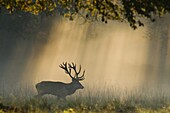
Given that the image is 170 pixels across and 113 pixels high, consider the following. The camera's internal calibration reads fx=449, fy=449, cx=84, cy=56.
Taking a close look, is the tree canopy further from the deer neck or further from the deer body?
the deer neck

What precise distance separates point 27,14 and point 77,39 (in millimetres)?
39236

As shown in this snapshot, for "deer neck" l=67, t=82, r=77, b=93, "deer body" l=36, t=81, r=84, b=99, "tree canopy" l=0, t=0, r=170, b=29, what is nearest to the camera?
"tree canopy" l=0, t=0, r=170, b=29

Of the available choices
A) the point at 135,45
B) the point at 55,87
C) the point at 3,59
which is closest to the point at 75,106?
the point at 55,87

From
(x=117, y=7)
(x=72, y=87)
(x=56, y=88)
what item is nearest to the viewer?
(x=117, y=7)

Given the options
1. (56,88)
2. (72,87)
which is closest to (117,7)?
(56,88)

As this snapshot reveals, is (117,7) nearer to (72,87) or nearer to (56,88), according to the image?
(56,88)

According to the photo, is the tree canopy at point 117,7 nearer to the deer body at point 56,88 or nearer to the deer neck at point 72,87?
the deer body at point 56,88

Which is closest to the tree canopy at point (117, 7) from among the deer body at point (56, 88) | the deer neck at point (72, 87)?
the deer body at point (56, 88)

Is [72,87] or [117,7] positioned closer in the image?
[117,7]

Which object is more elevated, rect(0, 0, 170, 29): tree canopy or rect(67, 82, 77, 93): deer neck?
rect(0, 0, 170, 29): tree canopy

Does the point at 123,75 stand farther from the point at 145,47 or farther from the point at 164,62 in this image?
the point at 145,47

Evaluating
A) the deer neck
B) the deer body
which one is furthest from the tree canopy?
the deer neck

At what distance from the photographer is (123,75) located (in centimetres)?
5131

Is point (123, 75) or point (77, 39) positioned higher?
point (77, 39)
